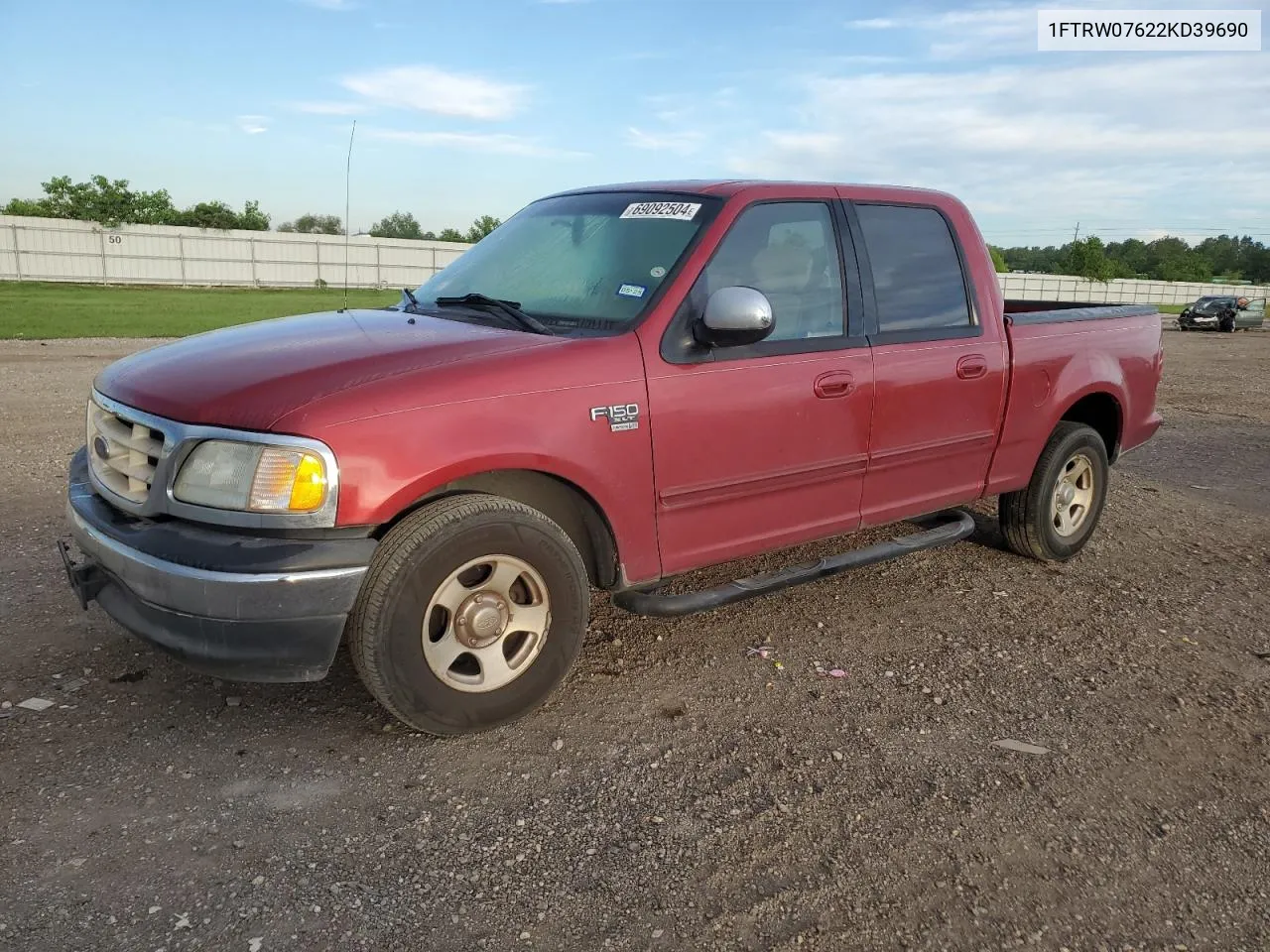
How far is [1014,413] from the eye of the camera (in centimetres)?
483

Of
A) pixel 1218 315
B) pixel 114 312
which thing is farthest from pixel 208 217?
pixel 1218 315

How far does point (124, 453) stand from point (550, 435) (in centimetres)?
142

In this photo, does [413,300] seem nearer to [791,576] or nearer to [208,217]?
Result: [791,576]

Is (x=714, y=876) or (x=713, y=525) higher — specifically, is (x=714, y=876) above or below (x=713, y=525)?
below

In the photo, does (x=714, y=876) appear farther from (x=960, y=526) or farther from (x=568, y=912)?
(x=960, y=526)

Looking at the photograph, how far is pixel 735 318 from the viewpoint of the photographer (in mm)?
3418

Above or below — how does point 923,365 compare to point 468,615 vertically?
above

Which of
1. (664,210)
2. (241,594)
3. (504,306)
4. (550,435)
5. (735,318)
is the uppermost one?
(664,210)

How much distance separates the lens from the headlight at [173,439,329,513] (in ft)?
9.27

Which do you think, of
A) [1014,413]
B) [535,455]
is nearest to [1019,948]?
[535,455]

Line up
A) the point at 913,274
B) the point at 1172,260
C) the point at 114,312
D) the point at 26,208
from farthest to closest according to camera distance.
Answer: the point at 1172,260 → the point at 26,208 → the point at 114,312 → the point at 913,274

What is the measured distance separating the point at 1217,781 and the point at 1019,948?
1273 millimetres

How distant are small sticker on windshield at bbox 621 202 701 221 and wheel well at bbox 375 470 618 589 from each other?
1213mm

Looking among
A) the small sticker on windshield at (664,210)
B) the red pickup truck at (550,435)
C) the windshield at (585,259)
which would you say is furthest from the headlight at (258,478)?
the small sticker on windshield at (664,210)
